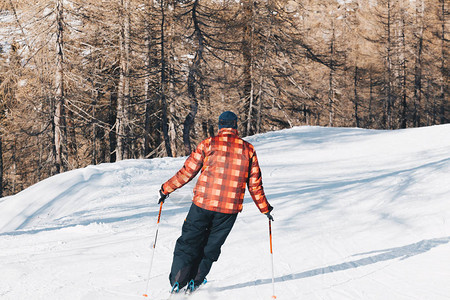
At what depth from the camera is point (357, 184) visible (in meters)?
8.73

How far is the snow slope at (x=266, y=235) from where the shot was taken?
416 centimetres

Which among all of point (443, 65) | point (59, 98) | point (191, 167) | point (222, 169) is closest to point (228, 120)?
point (222, 169)

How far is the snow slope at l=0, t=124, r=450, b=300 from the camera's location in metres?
4.16

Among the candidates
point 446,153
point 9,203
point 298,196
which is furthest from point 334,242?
point 9,203

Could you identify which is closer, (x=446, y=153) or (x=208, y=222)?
(x=208, y=222)

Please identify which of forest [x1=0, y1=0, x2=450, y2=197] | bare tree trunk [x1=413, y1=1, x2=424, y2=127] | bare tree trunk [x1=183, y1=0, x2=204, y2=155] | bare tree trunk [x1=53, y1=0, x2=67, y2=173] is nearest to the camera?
bare tree trunk [x1=53, y1=0, x2=67, y2=173]

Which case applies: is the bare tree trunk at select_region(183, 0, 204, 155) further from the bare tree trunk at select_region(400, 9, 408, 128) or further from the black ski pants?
the bare tree trunk at select_region(400, 9, 408, 128)

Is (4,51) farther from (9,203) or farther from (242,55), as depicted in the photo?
(9,203)

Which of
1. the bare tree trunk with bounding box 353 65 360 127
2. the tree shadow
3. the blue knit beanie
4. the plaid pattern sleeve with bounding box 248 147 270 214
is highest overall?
the bare tree trunk with bounding box 353 65 360 127

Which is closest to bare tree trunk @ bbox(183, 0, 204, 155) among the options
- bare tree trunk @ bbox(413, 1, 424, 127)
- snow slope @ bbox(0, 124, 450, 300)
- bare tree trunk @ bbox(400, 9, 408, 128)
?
snow slope @ bbox(0, 124, 450, 300)

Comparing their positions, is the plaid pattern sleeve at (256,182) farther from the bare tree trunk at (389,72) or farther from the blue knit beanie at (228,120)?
the bare tree trunk at (389,72)

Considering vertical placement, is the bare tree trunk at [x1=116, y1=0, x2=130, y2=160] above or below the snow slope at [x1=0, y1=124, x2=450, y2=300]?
above

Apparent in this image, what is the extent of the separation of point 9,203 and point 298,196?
6.76 m

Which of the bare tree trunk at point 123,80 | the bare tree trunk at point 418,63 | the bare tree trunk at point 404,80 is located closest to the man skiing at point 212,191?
the bare tree trunk at point 123,80
